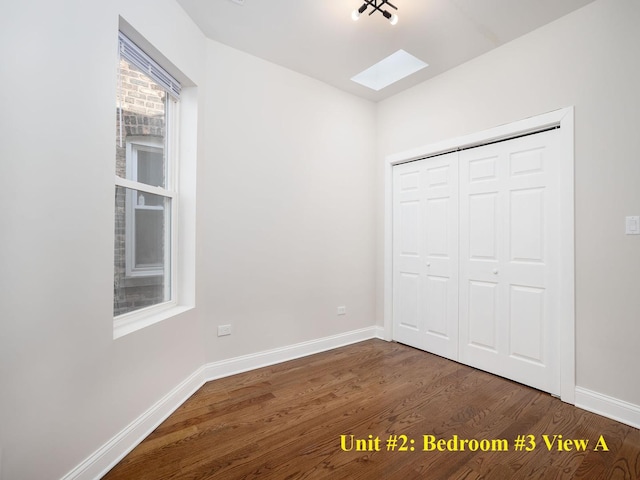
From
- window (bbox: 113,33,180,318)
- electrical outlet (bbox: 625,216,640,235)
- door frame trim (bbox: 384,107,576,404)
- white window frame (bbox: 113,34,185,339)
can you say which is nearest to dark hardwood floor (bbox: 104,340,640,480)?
door frame trim (bbox: 384,107,576,404)

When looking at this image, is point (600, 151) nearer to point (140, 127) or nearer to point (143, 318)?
point (140, 127)

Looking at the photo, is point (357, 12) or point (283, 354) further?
point (283, 354)

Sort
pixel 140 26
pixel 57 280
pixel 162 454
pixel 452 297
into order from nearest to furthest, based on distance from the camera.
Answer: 1. pixel 57 280
2. pixel 162 454
3. pixel 140 26
4. pixel 452 297

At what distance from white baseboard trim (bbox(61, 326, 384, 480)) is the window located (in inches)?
24.5

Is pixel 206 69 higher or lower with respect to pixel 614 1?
lower

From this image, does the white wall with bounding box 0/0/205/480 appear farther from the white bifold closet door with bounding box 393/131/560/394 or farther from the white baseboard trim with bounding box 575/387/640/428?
the white baseboard trim with bounding box 575/387/640/428

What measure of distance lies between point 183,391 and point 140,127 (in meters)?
1.84

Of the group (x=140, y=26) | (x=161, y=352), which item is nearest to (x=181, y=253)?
(x=161, y=352)

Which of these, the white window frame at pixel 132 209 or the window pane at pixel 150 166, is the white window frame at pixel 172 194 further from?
the white window frame at pixel 132 209

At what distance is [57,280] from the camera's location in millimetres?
1332

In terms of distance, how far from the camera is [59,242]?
1339 millimetres

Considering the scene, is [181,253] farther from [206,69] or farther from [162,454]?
[206,69]

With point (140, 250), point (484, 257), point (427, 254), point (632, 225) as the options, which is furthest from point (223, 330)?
point (632, 225)

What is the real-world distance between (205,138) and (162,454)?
2151mm
